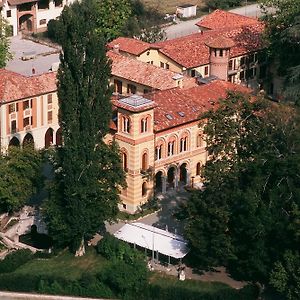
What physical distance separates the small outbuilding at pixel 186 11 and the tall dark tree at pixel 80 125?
67.2m

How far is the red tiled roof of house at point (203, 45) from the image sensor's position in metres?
94.8

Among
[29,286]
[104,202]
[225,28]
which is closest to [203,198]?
[104,202]

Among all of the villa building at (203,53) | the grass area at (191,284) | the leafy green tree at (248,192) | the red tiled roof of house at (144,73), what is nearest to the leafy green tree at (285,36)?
the villa building at (203,53)

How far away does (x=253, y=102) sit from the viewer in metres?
66.6

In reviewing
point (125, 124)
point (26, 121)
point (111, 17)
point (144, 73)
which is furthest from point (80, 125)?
point (111, 17)

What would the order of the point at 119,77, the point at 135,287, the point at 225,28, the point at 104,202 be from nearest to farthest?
1. the point at 135,287
2. the point at 104,202
3. the point at 119,77
4. the point at 225,28

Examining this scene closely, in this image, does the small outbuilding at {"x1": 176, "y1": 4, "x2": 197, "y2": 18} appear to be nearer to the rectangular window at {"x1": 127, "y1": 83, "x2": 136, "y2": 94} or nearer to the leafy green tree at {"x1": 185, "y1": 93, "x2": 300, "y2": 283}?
the rectangular window at {"x1": 127, "y1": 83, "x2": 136, "y2": 94}

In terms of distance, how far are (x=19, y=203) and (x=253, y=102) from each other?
18944 mm

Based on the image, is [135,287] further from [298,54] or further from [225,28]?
[225,28]

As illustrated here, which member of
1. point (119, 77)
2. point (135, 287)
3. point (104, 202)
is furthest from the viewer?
point (119, 77)

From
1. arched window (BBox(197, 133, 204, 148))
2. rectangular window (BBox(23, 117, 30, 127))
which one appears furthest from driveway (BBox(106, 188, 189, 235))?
rectangular window (BBox(23, 117, 30, 127))

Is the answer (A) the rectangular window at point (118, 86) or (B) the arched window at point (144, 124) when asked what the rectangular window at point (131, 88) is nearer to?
(A) the rectangular window at point (118, 86)

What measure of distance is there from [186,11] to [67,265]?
7289 centimetres

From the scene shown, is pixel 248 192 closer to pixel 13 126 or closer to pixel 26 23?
pixel 13 126
